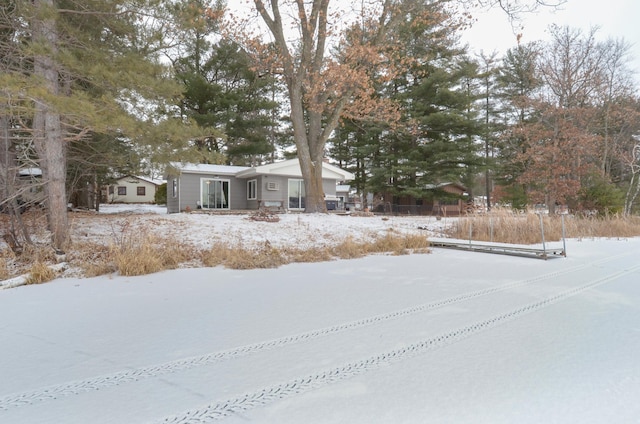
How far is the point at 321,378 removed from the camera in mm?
1587

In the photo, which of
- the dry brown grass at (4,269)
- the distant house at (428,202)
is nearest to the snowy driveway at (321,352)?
the dry brown grass at (4,269)

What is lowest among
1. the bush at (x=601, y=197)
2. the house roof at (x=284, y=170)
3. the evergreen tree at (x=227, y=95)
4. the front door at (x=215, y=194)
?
the bush at (x=601, y=197)

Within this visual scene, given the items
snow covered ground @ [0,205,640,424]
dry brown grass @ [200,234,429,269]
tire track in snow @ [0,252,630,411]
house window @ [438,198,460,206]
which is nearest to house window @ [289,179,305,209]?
house window @ [438,198,460,206]

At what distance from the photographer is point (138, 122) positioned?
15.1ft

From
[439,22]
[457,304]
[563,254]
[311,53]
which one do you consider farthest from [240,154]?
[457,304]

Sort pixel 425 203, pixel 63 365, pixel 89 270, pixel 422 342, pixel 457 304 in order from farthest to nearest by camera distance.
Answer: pixel 425 203 → pixel 89 270 → pixel 457 304 → pixel 422 342 → pixel 63 365

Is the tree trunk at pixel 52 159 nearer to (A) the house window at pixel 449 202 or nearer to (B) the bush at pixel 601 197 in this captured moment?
(B) the bush at pixel 601 197

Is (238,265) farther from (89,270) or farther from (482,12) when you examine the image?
(482,12)

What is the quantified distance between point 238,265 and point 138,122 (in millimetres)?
2325

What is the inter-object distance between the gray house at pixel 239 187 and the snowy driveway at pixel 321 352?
12013mm

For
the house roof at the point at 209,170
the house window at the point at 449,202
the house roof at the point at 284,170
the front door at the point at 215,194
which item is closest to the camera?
the house roof at the point at 209,170

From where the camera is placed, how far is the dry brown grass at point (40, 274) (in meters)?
3.72

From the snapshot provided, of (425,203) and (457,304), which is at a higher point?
(425,203)

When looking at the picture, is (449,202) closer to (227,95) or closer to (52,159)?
(227,95)
